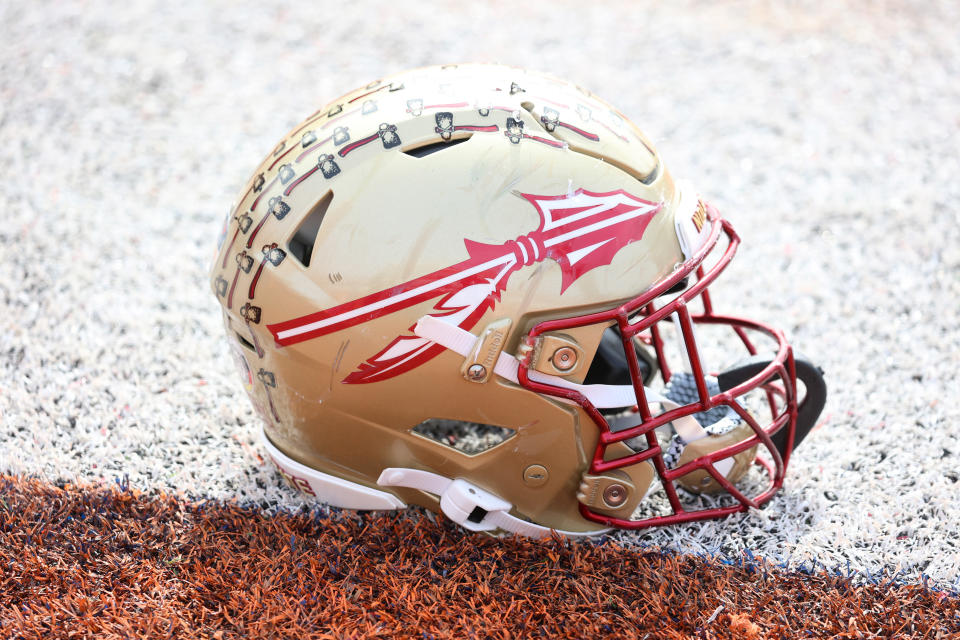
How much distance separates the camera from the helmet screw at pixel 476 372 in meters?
1.68

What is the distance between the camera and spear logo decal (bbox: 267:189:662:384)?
5.32ft

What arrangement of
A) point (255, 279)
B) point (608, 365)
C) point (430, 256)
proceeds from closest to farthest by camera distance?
1. point (430, 256)
2. point (255, 279)
3. point (608, 365)

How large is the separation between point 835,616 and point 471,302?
99cm

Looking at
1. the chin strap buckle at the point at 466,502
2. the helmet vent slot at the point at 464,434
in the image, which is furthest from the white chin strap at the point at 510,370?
the helmet vent slot at the point at 464,434

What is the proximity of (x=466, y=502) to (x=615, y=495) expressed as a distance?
32 cm

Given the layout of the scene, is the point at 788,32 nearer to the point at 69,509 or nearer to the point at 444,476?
the point at 444,476

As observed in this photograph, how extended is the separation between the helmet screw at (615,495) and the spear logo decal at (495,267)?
1.57ft

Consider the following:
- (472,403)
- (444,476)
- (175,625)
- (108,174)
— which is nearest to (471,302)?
(472,403)

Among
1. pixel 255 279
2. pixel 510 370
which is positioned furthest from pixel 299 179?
pixel 510 370

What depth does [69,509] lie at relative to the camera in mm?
2014

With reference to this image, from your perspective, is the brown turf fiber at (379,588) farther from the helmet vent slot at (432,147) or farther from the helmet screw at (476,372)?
the helmet vent slot at (432,147)

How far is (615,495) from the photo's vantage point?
185cm

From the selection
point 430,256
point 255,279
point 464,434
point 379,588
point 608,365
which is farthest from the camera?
point 464,434

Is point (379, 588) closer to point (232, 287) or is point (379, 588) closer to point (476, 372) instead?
point (476, 372)
